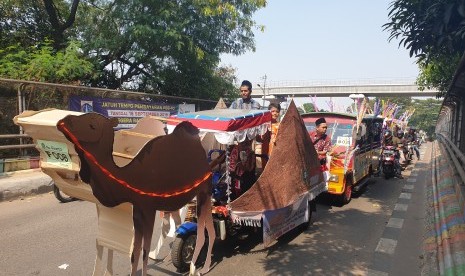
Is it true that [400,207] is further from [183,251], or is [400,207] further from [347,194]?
[183,251]

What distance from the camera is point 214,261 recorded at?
4.66 metres

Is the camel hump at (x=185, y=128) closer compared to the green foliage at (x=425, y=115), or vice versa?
the camel hump at (x=185, y=128)

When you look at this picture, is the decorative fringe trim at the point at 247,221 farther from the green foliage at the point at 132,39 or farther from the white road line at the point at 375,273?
the green foliage at the point at 132,39

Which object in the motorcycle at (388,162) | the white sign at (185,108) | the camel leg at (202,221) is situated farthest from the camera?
the white sign at (185,108)

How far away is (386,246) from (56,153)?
4.79m

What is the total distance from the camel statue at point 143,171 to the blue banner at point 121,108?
21.9ft

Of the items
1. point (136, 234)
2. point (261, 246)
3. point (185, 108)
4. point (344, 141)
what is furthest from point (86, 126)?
point (185, 108)

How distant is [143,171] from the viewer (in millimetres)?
2895

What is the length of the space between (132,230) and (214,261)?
1964 millimetres

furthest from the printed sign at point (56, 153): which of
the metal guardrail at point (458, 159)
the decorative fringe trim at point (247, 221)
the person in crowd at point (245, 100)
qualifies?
the metal guardrail at point (458, 159)

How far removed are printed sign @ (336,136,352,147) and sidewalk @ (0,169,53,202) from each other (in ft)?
22.6

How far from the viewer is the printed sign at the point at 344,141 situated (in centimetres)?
813

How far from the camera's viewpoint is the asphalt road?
14.5ft

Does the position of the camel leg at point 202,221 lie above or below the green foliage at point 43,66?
below
